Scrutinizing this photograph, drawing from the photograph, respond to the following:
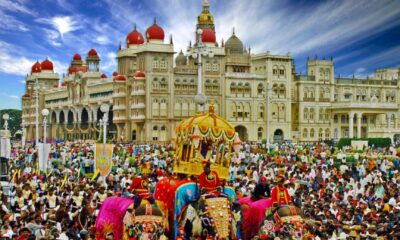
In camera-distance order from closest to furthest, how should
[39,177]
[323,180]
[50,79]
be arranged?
[39,177], [323,180], [50,79]

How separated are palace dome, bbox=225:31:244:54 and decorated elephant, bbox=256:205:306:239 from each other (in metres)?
61.6

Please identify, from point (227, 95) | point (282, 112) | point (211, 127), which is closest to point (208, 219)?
point (211, 127)

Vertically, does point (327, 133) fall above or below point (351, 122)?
below

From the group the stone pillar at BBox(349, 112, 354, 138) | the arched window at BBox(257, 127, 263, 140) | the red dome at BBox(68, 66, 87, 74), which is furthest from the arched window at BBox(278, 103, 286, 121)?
the red dome at BBox(68, 66, 87, 74)

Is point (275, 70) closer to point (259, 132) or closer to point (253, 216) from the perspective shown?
point (259, 132)

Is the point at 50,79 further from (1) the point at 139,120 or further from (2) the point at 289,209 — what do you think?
(2) the point at 289,209

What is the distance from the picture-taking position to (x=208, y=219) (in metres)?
9.66

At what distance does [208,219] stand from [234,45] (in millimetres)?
63281

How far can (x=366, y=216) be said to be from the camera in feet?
47.8

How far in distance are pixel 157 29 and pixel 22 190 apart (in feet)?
152

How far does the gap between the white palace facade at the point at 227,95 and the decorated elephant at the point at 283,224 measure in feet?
155

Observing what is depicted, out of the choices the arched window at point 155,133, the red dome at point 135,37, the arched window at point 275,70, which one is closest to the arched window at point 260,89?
the arched window at point 275,70

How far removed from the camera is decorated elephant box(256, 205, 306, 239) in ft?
33.3

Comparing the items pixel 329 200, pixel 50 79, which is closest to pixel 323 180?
pixel 329 200
